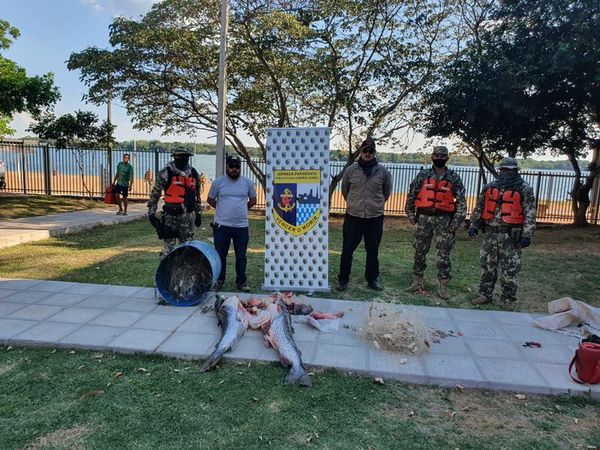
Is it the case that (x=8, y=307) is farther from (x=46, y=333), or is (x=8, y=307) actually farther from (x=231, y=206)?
(x=231, y=206)

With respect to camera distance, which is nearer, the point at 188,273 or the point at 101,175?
the point at 188,273

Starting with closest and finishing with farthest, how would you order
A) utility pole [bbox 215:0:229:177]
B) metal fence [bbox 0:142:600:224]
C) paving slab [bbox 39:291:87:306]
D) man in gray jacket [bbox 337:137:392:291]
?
paving slab [bbox 39:291:87:306] < man in gray jacket [bbox 337:137:392:291] < utility pole [bbox 215:0:229:177] < metal fence [bbox 0:142:600:224]

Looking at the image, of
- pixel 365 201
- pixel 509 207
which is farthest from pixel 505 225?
pixel 365 201

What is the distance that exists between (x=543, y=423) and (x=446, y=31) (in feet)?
38.8

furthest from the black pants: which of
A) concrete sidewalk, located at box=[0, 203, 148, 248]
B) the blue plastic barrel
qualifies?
concrete sidewalk, located at box=[0, 203, 148, 248]

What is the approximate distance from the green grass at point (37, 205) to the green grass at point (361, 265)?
331 centimetres

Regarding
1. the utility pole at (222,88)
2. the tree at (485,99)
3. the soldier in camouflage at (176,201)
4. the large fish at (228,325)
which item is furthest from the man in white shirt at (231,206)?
the tree at (485,99)

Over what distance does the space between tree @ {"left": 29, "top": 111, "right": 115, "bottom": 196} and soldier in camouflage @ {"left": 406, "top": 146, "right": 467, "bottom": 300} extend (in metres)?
13.0

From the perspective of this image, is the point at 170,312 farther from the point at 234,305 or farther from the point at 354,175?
the point at 354,175

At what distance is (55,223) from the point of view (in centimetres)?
1060

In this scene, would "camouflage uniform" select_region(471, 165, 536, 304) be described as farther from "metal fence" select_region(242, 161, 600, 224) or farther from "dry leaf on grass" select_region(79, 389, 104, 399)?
"metal fence" select_region(242, 161, 600, 224)

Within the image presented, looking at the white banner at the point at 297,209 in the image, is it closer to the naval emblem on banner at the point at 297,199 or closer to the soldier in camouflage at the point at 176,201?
the naval emblem on banner at the point at 297,199

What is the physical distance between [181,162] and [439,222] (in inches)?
131

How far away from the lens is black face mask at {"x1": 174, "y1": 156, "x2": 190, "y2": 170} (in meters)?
5.56
